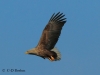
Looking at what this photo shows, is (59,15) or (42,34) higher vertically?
(59,15)

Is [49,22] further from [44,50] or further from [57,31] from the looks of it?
[44,50]

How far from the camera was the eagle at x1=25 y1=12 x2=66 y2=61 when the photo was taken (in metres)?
9.95

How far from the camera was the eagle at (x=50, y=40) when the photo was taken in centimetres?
995

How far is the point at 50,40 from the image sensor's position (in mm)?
10305

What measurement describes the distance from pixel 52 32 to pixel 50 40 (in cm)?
35

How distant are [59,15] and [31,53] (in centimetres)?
207

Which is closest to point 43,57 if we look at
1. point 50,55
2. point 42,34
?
point 50,55

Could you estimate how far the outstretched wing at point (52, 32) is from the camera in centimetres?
1006

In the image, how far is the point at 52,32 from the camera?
10289 mm

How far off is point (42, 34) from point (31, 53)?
902mm

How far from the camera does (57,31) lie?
410 inches

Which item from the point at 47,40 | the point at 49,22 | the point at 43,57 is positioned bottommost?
the point at 43,57

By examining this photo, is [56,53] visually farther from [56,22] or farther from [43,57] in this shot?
[56,22]

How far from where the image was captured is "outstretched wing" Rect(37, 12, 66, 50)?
10062mm
